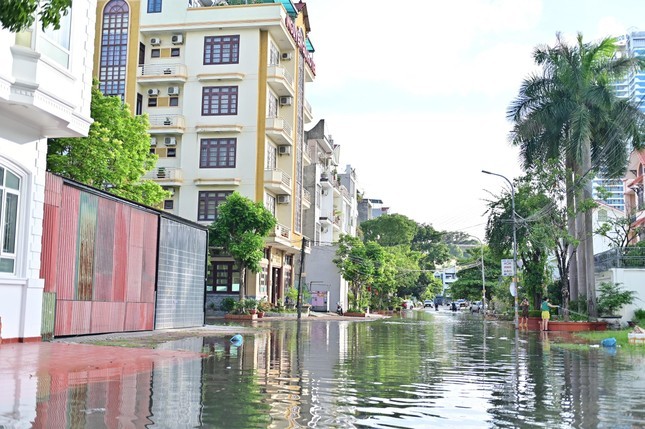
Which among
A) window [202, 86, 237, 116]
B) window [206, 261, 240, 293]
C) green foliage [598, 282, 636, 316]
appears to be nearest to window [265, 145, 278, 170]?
window [202, 86, 237, 116]

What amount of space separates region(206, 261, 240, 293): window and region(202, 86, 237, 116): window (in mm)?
10732

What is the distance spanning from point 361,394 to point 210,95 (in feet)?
137

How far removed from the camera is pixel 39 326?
54.0ft

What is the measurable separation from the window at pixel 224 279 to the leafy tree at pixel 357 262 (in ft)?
44.5

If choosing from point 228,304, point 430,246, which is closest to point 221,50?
point 228,304

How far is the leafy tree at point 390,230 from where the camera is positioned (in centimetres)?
9300

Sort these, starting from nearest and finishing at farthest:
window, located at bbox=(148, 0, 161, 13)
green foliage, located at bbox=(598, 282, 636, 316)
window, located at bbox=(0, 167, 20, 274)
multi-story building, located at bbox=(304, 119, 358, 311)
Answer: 1. window, located at bbox=(0, 167, 20, 274)
2. green foliage, located at bbox=(598, 282, 636, 316)
3. window, located at bbox=(148, 0, 161, 13)
4. multi-story building, located at bbox=(304, 119, 358, 311)

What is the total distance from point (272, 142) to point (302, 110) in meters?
6.29

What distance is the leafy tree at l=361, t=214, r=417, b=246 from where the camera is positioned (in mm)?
93000

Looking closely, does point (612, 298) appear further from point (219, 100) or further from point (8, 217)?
point (219, 100)

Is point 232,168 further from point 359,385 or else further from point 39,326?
point 359,385

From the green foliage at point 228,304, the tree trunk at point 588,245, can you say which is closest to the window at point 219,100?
the green foliage at point 228,304

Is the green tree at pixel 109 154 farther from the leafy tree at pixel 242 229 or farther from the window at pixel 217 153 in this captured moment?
the window at pixel 217 153

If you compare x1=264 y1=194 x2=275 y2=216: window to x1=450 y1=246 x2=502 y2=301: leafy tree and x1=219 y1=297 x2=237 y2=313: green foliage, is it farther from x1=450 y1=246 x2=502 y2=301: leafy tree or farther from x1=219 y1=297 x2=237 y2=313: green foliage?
x1=450 y1=246 x2=502 y2=301: leafy tree
